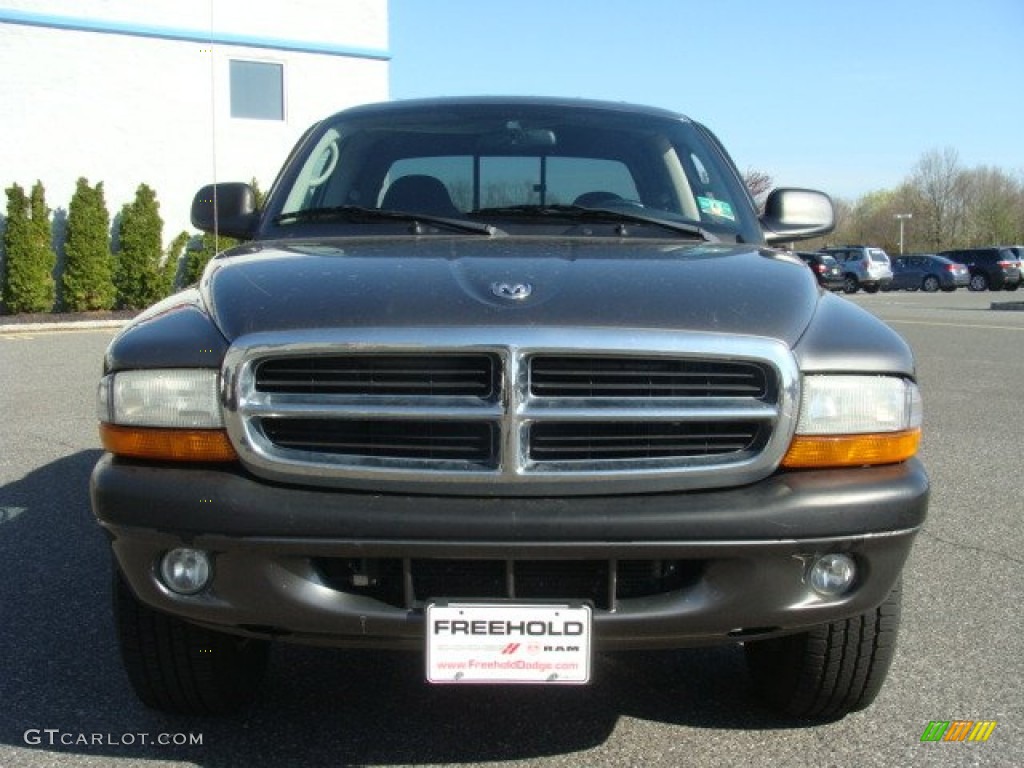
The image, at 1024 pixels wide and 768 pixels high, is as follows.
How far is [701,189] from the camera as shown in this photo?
158 inches

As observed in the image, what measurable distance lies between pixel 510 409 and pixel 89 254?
18.8 m

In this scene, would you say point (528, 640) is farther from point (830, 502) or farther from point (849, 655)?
point (849, 655)

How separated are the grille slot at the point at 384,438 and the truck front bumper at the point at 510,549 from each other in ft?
0.35

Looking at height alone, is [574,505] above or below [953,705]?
above

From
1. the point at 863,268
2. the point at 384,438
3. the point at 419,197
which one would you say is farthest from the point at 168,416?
the point at 863,268

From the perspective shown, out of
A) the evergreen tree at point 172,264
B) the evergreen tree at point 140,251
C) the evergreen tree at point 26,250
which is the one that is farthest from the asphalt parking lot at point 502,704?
the evergreen tree at point 172,264

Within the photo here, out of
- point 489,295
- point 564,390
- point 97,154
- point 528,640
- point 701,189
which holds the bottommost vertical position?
point 528,640

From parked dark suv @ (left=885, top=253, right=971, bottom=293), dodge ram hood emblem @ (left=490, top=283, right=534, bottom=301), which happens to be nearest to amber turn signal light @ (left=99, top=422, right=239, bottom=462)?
dodge ram hood emblem @ (left=490, top=283, right=534, bottom=301)

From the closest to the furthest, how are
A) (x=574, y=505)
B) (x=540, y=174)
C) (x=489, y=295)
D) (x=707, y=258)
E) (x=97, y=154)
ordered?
(x=574, y=505) < (x=489, y=295) < (x=707, y=258) < (x=540, y=174) < (x=97, y=154)

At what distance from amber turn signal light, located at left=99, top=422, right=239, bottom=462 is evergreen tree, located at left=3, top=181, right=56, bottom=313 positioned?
17.7m

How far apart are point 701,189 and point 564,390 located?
1.72m

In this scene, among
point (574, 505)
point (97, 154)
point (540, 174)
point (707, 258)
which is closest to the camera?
point (574, 505)

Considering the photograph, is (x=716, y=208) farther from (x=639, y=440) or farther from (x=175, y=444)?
(x=175, y=444)

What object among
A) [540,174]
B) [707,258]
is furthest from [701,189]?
[707,258]
